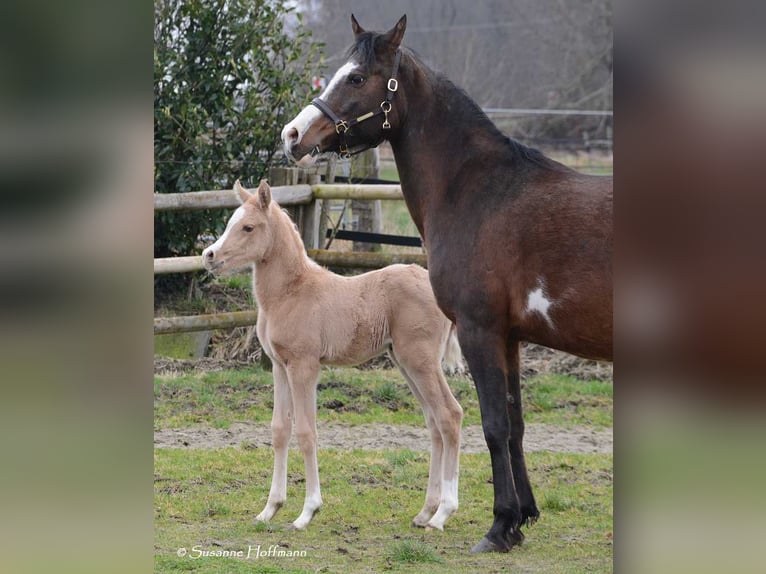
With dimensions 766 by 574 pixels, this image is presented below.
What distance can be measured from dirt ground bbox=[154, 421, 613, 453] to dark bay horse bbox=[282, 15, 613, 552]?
1796 millimetres

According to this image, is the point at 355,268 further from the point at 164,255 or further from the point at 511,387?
the point at 511,387

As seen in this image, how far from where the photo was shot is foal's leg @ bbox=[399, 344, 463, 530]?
458cm

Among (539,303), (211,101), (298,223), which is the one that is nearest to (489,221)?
(539,303)

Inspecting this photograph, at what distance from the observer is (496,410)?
4062mm

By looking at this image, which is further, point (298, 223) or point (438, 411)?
point (298, 223)

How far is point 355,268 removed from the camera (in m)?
7.67

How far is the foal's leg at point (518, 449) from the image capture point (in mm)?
4332

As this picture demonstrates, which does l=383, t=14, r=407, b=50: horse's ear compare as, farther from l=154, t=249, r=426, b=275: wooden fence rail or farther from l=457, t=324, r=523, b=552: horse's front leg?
l=154, t=249, r=426, b=275: wooden fence rail

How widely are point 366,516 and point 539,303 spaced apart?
5.16ft

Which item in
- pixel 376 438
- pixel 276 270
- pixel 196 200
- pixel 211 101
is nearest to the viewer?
pixel 276 270

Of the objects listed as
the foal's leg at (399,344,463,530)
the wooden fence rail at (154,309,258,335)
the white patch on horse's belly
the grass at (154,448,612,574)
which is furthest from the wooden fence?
the white patch on horse's belly

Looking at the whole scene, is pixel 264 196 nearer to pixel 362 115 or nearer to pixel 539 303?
pixel 362 115
